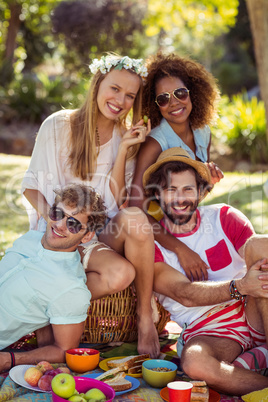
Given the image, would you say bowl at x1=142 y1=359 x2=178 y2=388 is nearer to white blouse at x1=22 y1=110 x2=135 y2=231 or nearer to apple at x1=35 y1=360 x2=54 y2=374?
apple at x1=35 y1=360 x2=54 y2=374

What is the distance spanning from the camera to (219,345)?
2881 millimetres

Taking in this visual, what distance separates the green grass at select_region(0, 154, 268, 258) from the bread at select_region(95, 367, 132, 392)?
2.68 m

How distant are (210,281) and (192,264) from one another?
165 mm

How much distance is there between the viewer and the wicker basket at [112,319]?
3.41m

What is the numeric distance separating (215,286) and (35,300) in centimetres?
111

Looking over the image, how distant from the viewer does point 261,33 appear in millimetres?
8500

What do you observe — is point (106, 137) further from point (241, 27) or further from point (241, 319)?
point (241, 27)

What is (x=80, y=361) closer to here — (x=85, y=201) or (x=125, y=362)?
(x=125, y=362)

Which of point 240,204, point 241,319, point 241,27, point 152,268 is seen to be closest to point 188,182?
point 152,268

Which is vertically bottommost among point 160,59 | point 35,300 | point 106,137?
point 35,300

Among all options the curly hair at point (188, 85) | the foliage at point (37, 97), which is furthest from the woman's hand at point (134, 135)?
the foliage at point (37, 97)

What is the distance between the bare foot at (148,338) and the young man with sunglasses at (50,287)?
479 millimetres

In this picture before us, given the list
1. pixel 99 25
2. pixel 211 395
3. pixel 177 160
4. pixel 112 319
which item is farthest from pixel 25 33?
pixel 211 395

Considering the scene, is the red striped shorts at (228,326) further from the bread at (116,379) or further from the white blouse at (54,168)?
the white blouse at (54,168)
